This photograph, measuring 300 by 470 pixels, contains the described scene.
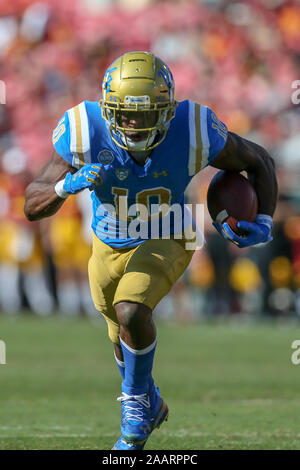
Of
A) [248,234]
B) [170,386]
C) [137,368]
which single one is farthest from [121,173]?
[170,386]

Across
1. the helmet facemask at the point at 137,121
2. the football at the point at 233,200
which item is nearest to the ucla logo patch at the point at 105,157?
the helmet facemask at the point at 137,121

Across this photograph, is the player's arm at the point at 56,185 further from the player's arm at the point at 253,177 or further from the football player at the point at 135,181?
the player's arm at the point at 253,177

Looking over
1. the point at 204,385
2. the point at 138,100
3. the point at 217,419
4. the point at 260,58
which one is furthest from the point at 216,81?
the point at 138,100

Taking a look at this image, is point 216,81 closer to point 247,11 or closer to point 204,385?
point 247,11

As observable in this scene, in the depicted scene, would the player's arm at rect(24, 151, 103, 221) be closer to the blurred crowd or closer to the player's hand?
the player's hand

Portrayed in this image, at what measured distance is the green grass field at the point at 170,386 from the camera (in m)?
5.68

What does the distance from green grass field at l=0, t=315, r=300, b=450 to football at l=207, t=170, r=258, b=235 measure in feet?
3.96

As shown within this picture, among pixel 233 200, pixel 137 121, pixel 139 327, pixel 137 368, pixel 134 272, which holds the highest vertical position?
pixel 137 121

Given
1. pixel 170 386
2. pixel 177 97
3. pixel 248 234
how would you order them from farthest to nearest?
pixel 177 97 < pixel 170 386 < pixel 248 234

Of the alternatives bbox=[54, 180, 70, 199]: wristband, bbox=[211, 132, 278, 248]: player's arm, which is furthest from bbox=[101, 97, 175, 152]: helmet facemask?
bbox=[211, 132, 278, 248]: player's arm

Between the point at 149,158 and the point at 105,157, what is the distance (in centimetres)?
23

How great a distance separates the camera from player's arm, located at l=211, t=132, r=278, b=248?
17.4 feet

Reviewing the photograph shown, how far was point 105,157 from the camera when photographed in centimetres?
507

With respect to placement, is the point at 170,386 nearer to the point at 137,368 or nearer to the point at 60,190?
the point at 137,368
